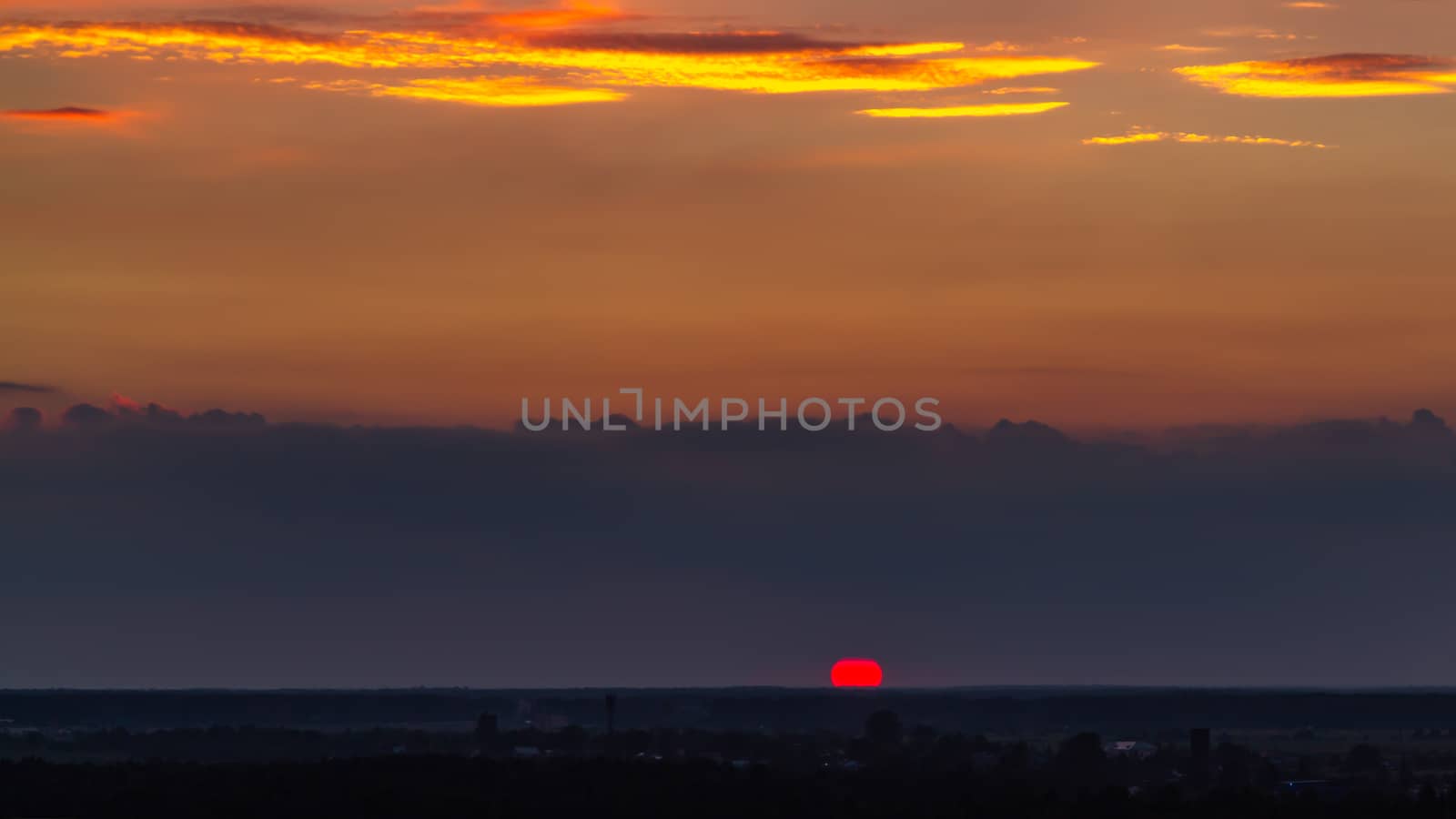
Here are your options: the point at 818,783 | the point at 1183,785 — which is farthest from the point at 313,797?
the point at 1183,785

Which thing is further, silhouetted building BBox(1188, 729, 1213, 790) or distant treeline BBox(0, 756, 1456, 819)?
silhouetted building BBox(1188, 729, 1213, 790)

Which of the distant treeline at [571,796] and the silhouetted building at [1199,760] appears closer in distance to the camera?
the distant treeline at [571,796]

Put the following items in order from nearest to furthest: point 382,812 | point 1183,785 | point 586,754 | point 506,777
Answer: point 382,812, point 506,777, point 1183,785, point 586,754

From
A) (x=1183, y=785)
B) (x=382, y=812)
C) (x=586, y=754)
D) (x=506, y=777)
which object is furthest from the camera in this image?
(x=586, y=754)

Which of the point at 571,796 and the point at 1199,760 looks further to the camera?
the point at 1199,760

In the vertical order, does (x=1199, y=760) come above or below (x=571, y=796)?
above

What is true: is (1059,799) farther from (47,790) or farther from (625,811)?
(47,790)

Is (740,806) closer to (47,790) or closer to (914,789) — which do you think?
(914,789)

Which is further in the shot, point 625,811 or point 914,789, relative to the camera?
point 914,789

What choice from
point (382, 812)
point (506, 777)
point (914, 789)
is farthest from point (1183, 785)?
point (382, 812)
